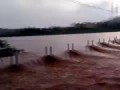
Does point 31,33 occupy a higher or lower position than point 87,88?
higher

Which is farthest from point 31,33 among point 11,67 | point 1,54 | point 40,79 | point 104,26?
point 1,54

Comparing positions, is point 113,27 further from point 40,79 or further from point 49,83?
point 40,79

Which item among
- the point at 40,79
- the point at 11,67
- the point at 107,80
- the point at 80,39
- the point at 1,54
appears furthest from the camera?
the point at 80,39

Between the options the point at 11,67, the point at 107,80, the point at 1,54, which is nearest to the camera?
the point at 107,80

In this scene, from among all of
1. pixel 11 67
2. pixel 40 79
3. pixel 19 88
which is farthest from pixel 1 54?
pixel 19 88

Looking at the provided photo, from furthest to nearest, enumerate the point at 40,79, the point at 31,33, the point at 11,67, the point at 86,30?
the point at 11,67
the point at 40,79
the point at 31,33
the point at 86,30

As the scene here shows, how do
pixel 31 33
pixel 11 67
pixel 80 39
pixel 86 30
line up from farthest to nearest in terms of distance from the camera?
pixel 80 39
pixel 11 67
pixel 31 33
pixel 86 30

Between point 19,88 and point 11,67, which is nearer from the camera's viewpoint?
point 19,88

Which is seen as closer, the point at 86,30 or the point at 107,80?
the point at 86,30

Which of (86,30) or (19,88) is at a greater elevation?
(86,30)

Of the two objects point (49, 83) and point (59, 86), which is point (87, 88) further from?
point (49, 83)
